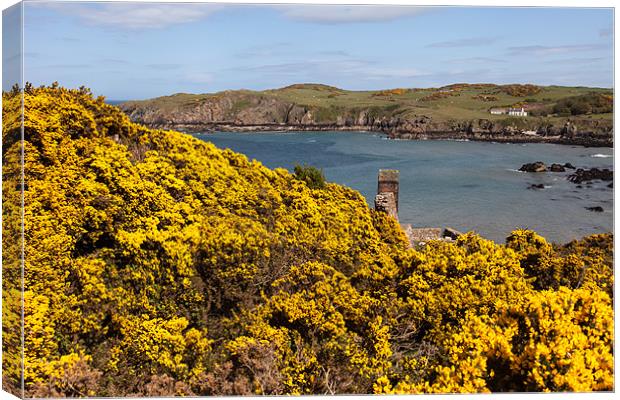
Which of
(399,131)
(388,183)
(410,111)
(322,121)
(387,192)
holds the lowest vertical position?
(387,192)

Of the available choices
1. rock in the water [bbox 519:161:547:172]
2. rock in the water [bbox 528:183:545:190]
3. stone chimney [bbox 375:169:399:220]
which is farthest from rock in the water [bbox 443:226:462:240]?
rock in the water [bbox 519:161:547:172]

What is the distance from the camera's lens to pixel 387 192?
9.32 m

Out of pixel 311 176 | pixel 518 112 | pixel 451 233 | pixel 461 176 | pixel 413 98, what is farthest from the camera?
pixel 413 98

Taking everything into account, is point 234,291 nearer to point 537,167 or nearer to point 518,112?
point 537,167

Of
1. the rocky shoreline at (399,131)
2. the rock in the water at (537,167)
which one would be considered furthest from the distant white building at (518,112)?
the rock in the water at (537,167)

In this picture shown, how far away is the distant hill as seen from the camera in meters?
9.10

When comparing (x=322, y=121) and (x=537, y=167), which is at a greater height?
(x=322, y=121)

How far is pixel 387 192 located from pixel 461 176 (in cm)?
133

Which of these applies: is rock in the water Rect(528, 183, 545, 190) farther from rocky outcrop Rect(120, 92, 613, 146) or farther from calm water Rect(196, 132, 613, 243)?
rocky outcrop Rect(120, 92, 613, 146)

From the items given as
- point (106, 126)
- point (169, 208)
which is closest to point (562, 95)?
point (169, 208)

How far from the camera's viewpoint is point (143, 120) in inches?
364

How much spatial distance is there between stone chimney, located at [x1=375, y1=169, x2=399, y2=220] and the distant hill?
1088 mm

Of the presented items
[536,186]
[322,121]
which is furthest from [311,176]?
[536,186]

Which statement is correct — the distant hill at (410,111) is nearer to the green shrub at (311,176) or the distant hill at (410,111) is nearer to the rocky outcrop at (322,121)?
the rocky outcrop at (322,121)
